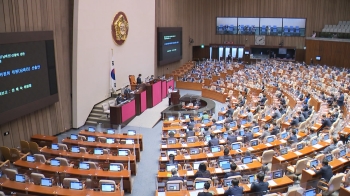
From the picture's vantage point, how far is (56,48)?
1672 centimetres

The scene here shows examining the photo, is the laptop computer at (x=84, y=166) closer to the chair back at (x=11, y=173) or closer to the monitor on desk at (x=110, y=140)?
the chair back at (x=11, y=173)

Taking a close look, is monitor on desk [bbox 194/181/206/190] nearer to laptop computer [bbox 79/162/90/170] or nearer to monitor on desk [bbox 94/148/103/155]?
laptop computer [bbox 79/162/90/170]

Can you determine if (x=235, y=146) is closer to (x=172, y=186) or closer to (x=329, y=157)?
(x=329, y=157)

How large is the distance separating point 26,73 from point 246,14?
99.4 feet

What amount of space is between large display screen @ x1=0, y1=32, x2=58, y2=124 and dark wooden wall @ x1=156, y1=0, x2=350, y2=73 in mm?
17640

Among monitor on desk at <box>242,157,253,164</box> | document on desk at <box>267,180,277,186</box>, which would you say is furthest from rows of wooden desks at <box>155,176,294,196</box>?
monitor on desk at <box>242,157,253,164</box>

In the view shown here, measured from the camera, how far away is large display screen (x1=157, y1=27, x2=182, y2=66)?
28.9m

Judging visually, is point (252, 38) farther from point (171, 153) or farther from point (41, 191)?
point (41, 191)

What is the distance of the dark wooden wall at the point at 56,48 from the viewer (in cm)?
1393

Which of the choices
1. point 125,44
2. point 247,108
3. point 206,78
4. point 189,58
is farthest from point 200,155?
point 189,58

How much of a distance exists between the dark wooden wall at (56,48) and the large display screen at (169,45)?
39.1 feet

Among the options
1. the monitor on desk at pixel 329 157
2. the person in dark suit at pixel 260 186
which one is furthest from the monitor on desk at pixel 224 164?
the monitor on desk at pixel 329 157

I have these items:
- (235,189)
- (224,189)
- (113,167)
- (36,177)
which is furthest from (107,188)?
(235,189)

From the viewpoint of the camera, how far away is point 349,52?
110ft
